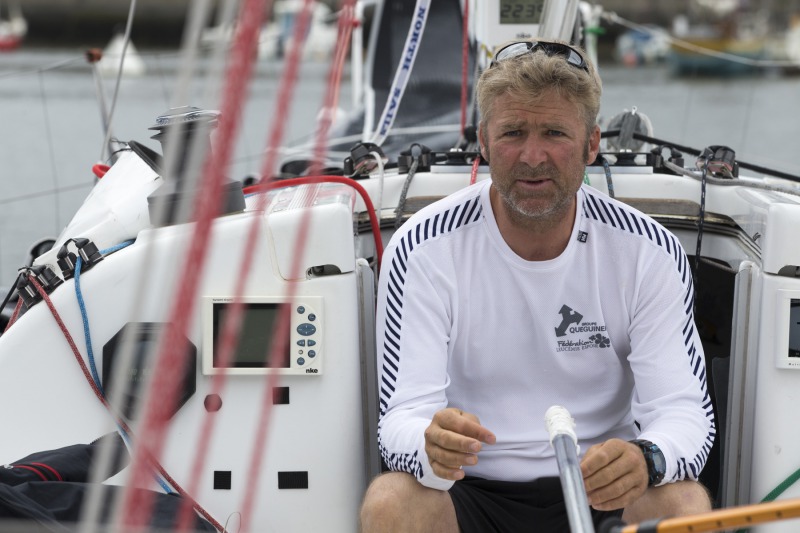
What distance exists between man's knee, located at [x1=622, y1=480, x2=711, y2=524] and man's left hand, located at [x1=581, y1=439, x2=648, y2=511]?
0.09 metres

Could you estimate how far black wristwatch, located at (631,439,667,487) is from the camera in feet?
5.77

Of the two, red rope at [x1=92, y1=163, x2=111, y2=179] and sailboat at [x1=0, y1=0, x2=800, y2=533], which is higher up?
red rope at [x1=92, y1=163, x2=111, y2=179]

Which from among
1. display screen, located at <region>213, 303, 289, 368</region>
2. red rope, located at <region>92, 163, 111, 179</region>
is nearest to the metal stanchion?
display screen, located at <region>213, 303, 289, 368</region>

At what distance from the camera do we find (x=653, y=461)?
176cm

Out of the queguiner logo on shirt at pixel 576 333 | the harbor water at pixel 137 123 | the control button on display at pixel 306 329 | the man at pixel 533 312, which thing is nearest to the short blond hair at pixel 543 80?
the man at pixel 533 312

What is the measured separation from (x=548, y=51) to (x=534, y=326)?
0.48 m

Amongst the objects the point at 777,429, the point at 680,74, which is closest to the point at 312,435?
the point at 777,429

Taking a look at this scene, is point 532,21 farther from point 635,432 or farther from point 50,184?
point 50,184

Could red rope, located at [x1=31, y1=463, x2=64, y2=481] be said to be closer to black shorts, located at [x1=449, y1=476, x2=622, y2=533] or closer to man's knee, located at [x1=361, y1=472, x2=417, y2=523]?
man's knee, located at [x1=361, y1=472, x2=417, y2=523]

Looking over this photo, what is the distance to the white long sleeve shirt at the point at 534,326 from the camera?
74.9 inches

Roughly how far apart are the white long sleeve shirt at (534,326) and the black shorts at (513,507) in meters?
0.03

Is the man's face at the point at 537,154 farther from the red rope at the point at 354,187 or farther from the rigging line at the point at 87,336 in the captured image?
the rigging line at the point at 87,336

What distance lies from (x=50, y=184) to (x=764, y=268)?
296 inches

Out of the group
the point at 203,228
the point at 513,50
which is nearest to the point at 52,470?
the point at 203,228
